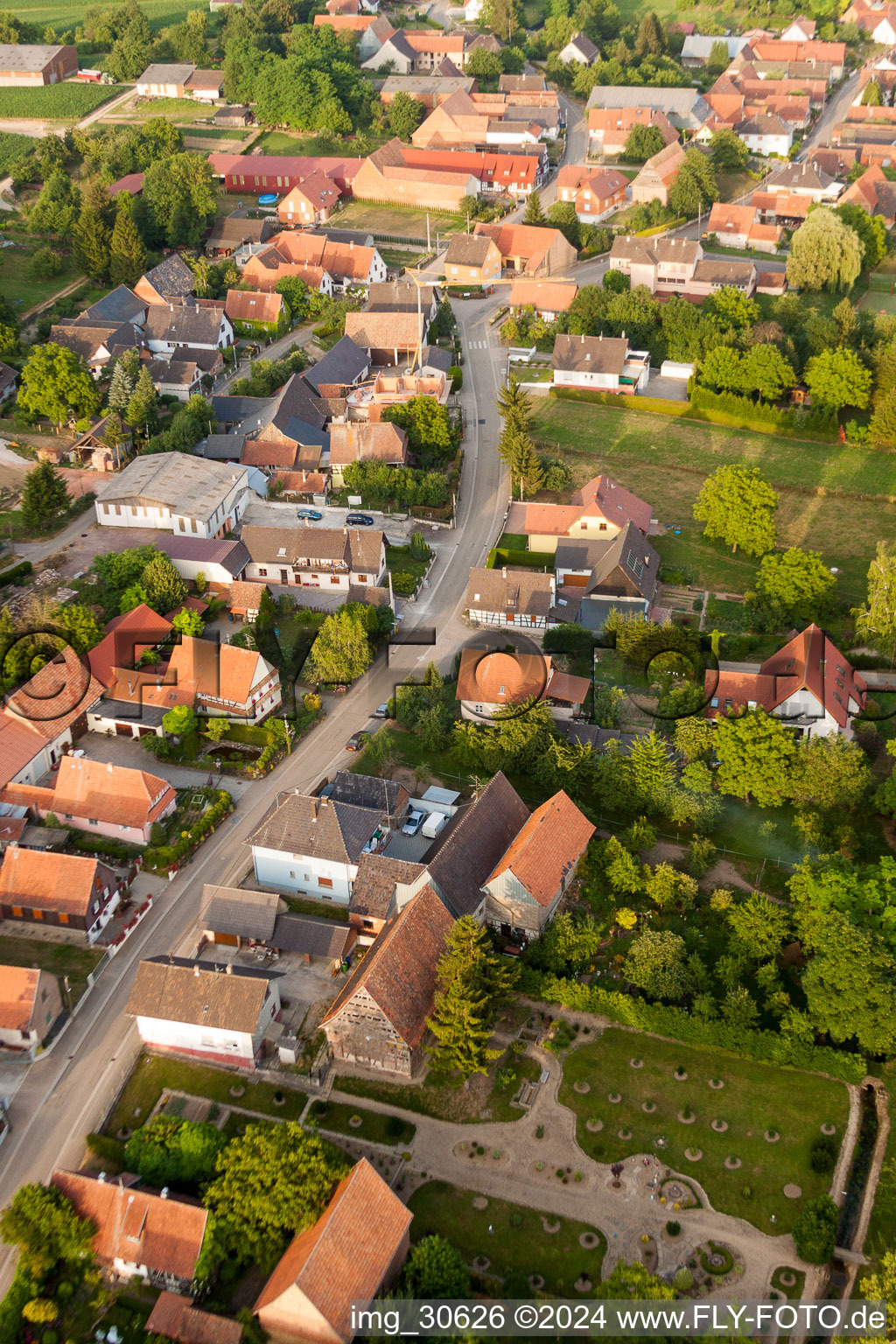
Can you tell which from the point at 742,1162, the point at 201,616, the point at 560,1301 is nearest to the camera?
the point at 560,1301

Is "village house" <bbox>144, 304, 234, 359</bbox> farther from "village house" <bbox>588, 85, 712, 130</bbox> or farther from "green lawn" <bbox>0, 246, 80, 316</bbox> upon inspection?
"village house" <bbox>588, 85, 712, 130</bbox>

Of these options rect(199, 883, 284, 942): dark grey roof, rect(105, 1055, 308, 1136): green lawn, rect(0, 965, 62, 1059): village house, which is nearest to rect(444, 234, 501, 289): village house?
rect(199, 883, 284, 942): dark grey roof

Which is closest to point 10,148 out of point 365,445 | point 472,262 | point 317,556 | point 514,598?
point 472,262

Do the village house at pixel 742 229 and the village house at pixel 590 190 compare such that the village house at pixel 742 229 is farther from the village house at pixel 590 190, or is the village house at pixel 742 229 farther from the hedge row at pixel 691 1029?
the hedge row at pixel 691 1029

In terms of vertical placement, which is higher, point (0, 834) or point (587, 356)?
point (587, 356)

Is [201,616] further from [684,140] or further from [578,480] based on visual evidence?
[684,140]

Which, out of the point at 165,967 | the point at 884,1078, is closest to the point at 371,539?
the point at 165,967

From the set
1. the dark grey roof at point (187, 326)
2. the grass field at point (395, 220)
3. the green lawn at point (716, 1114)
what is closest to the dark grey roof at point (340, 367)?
the dark grey roof at point (187, 326)
